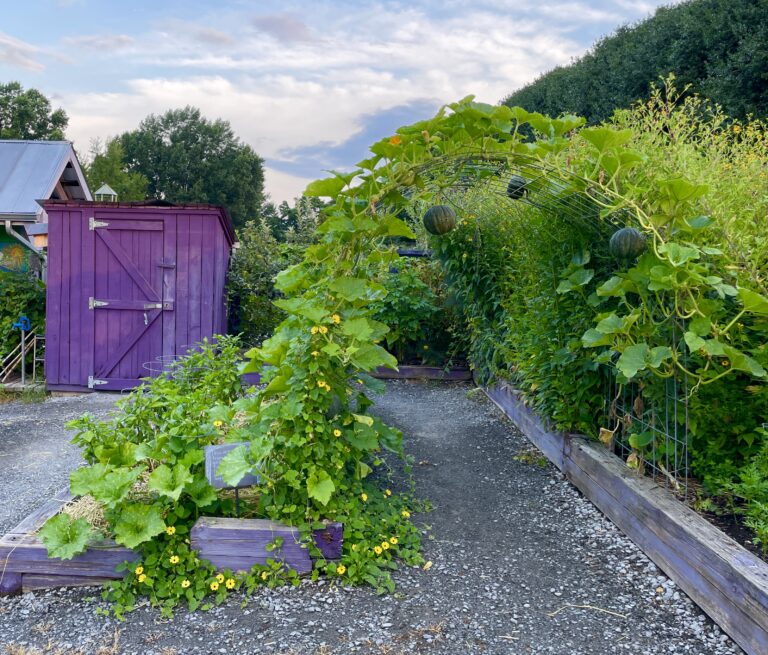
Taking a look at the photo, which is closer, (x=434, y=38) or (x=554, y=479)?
(x=554, y=479)

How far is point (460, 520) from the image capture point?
2980 mm

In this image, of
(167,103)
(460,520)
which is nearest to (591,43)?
(460,520)

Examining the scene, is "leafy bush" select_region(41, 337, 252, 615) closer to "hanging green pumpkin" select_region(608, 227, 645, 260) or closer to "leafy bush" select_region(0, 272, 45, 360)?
"hanging green pumpkin" select_region(608, 227, 645, 260)

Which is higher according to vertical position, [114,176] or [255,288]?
[114,176]

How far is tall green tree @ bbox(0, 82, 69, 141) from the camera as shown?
22516 millimetres

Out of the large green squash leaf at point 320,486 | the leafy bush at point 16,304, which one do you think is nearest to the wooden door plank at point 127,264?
the leafy bush at point 16,304

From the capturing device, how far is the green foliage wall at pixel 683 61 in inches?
280

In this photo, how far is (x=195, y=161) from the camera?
92.5 ft

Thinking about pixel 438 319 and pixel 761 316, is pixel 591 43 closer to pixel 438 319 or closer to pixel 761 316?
pixel 438 319

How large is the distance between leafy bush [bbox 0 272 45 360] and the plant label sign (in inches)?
218

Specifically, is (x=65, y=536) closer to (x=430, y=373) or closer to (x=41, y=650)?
(x=41, y=650)

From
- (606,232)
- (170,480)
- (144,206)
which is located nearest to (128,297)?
(144,206)

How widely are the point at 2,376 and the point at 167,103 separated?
26.0m

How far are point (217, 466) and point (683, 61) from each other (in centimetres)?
862
